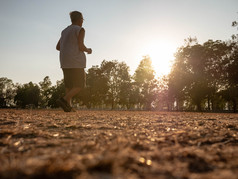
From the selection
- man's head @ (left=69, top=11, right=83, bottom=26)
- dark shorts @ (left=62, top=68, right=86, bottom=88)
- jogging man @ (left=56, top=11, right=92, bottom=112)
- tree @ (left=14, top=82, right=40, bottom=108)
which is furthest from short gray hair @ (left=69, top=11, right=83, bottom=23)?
tree @ (left=14, top=82, right=40, bottom=108)

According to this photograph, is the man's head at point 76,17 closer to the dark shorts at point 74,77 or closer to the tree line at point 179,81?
the dark shorts at point 74,77

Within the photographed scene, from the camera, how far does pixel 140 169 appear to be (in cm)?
108

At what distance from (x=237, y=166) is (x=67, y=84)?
5.61m

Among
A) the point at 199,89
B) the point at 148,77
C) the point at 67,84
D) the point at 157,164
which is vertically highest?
the point at 148,77

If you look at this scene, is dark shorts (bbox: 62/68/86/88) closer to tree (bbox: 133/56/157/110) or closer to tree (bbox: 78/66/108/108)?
tree (bbox: 133/56/157/110)

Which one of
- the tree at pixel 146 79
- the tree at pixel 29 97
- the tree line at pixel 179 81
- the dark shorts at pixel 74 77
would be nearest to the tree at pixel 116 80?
the tree line at pixel 179 81

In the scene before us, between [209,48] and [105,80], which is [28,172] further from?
[105,80]

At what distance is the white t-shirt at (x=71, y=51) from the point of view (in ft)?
20.1

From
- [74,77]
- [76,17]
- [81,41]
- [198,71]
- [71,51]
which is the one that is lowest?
[74,77]

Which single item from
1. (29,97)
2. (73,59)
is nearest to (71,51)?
(73,59)

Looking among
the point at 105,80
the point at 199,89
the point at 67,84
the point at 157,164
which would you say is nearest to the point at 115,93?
the point at 105,80

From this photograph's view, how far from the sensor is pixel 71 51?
616cm

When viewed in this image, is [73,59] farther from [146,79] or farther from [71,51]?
[146,79]

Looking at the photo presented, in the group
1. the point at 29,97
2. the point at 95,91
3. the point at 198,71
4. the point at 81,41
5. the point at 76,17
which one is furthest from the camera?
the point at 29,97
